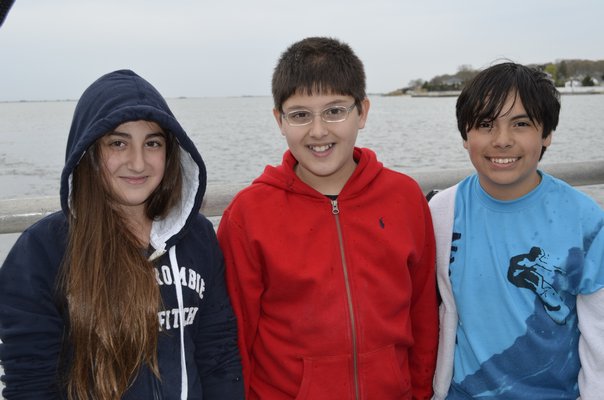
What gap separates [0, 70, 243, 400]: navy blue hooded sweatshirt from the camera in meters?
1.91

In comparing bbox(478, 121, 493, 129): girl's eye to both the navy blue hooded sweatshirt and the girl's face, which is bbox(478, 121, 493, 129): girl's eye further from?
the girl's face

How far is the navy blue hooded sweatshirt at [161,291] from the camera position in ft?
6.28

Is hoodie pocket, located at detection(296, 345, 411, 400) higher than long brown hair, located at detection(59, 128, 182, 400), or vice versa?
long brown hair, located at detection(59, 128, 182, 400)

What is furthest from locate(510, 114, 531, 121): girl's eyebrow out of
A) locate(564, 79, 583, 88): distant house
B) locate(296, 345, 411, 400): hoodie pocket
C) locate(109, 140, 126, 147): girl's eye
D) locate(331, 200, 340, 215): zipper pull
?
locate(564, 79, 583, 88): distant house

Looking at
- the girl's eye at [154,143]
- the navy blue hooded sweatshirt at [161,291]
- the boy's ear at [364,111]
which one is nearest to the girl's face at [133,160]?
the girl's eye at [154,143]

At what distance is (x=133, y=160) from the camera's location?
215 centimetres

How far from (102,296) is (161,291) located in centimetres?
22

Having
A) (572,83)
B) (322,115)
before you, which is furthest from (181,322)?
(572,83)

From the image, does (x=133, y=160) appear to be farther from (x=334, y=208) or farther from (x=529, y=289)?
(x=529, y=289)

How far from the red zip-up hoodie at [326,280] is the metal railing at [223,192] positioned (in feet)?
2.13

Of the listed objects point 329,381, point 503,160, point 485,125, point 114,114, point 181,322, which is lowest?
point 329,381

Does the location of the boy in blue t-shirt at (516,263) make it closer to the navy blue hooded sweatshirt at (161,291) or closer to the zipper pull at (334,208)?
the zipper pull at (334,208)

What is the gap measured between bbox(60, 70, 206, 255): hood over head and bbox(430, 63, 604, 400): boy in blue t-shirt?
1.16m

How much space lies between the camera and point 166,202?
7.59 ft
